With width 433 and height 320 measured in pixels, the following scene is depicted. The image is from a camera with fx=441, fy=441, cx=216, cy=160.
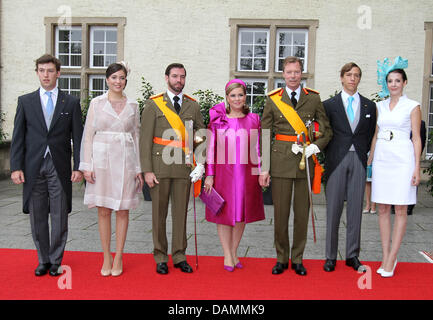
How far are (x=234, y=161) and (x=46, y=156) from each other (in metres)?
1.59

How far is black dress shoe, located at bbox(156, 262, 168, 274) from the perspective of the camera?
12.2 feet

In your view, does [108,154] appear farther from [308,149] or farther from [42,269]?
[308,149]

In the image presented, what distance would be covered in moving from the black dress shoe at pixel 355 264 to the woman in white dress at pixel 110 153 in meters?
1.99

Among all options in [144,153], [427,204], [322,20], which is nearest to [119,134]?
[144,153]

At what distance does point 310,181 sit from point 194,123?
113cm

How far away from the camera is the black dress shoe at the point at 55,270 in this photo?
3.66 metres

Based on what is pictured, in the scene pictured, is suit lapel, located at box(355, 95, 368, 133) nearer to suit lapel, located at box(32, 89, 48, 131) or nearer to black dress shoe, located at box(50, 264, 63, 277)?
suit lapel, located at box(32, 89, 48, 131)

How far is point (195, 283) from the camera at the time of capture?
3.49 m

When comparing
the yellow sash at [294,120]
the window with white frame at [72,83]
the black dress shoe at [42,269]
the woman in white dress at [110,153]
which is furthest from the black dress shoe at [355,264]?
the window with white frame at [72,83]

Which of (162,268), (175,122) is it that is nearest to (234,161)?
(175,122)

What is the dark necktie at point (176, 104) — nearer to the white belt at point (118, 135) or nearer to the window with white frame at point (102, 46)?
the white belt at point (118, 135)

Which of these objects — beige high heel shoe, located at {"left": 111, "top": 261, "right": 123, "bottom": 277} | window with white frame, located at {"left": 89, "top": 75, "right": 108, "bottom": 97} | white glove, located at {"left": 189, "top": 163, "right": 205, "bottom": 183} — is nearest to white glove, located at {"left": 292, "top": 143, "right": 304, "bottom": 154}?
white glove, located at {"left": 189, "top": 163, "right": 205, "bottom": 183}

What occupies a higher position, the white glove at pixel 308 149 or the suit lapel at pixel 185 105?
the suit lapel at pixel 185 105
